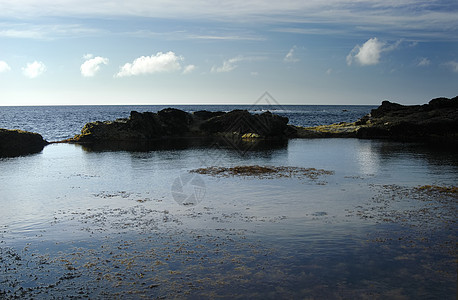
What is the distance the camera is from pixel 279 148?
41.8 m

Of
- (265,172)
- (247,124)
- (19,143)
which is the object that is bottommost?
(265,172)

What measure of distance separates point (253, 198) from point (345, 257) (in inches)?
308

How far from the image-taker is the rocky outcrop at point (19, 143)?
40450 millimetres

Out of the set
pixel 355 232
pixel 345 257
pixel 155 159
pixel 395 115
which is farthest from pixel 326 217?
pixel 395 115

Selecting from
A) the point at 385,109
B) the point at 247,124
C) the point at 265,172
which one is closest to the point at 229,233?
the point at 265,172

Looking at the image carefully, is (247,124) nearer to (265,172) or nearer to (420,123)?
(420,123)

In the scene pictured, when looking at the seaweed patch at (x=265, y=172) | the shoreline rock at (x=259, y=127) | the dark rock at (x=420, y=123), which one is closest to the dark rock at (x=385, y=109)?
the shoreline rock at (x=259, y=127)

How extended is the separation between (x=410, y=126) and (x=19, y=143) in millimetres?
48373

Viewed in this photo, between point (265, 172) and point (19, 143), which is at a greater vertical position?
point (19, 143)

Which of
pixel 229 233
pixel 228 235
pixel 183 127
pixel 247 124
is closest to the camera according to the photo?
pixel 228 235

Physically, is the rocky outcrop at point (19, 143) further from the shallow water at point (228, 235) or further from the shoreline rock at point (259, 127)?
the shallow water at point (228, 235)

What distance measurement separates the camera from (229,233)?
13727 millimetres

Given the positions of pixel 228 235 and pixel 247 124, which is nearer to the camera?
pixel 228 235

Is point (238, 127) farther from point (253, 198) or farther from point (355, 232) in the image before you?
point (355, 232)
